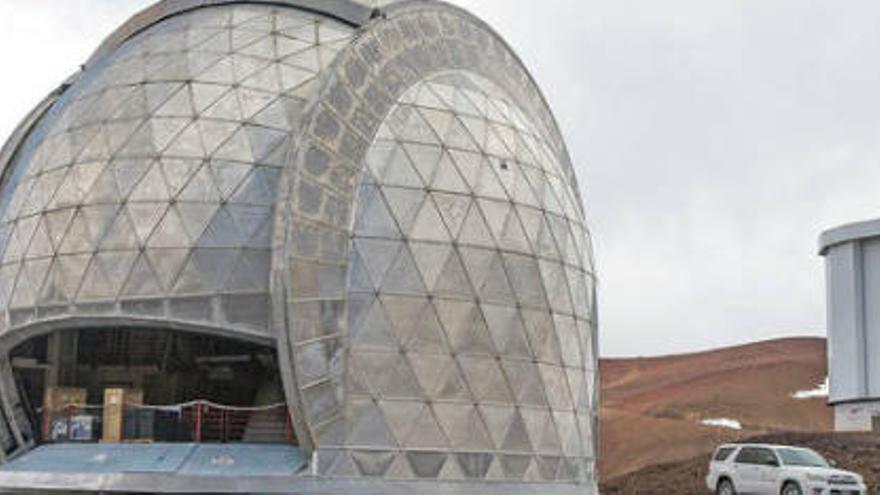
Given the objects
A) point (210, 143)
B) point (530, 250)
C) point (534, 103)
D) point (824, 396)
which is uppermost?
point (534, 103)

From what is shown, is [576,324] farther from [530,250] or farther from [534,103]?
[534,103]

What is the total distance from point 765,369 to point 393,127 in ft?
291

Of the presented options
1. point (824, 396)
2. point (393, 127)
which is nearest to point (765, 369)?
point (824, 396)

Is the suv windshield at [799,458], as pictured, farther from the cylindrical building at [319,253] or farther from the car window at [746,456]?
the cylindrical building at [319,253]

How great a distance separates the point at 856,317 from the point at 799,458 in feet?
99.7

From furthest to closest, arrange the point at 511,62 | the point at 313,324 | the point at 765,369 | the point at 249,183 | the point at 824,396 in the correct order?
1. the point at 765,369
2. the point at 824,396
3. the point at 511,62
4. the point at 249,183
5. the point at 313,324

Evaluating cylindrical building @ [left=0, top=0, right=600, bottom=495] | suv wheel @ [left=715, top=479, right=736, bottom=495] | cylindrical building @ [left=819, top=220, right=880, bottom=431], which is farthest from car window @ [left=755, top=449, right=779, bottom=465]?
cylindrical building @ [left=819, top=220, right=880, bottom=431]

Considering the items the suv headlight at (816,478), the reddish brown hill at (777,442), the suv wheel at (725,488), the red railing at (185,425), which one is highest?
the red railing at (185,425)

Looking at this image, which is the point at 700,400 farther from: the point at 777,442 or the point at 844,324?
the point at 777,442

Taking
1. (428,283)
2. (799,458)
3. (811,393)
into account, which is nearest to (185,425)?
(428,283)

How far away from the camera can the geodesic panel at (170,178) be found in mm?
28141

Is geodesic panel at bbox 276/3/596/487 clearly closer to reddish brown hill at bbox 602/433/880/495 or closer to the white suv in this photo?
the white suv

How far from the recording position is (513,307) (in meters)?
29.5

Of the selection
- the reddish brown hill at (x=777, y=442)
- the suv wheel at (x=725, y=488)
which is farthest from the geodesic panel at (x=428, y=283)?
the reddish brown hill at (x=777, y=442)
